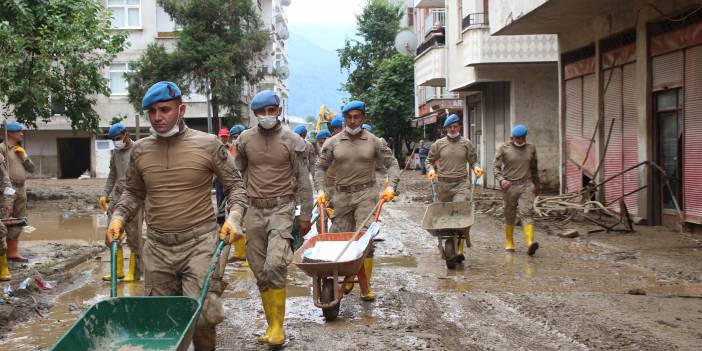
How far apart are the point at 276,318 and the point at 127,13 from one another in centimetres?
4131

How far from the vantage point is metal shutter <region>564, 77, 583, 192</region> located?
61.4ft

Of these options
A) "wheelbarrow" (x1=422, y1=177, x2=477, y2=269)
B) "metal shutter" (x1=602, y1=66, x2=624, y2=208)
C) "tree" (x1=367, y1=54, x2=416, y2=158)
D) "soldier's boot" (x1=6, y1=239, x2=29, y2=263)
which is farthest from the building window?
"wheelbarrow" (x1=422, y1=177, x2=477, y2=269)

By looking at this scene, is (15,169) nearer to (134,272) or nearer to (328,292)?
(134,272)

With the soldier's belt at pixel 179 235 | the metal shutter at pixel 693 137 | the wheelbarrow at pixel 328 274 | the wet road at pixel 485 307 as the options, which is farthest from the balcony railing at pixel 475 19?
the soldier's belt at pixel 179 235

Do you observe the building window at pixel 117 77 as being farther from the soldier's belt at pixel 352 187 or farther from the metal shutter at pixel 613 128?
the soldier's belt at pixel 352 187

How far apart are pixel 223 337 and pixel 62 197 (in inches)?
784

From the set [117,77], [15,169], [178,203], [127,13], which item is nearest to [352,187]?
[178,203]

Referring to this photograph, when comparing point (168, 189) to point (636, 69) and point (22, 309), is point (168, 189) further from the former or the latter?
point (636, 69)

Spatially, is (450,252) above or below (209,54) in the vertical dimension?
below

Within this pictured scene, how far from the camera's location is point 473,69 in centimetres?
2466

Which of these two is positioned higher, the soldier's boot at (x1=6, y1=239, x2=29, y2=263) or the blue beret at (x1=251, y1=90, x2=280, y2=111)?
the blue beret at (x1=251, y1=90, x2=280, y2=111)

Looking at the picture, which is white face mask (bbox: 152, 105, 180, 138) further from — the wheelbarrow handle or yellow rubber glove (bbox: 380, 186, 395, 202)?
yellow rubber glove (bbox: 380, 186, 395, 202)

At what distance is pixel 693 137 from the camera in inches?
520

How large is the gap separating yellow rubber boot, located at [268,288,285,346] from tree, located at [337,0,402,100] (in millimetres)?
49635
